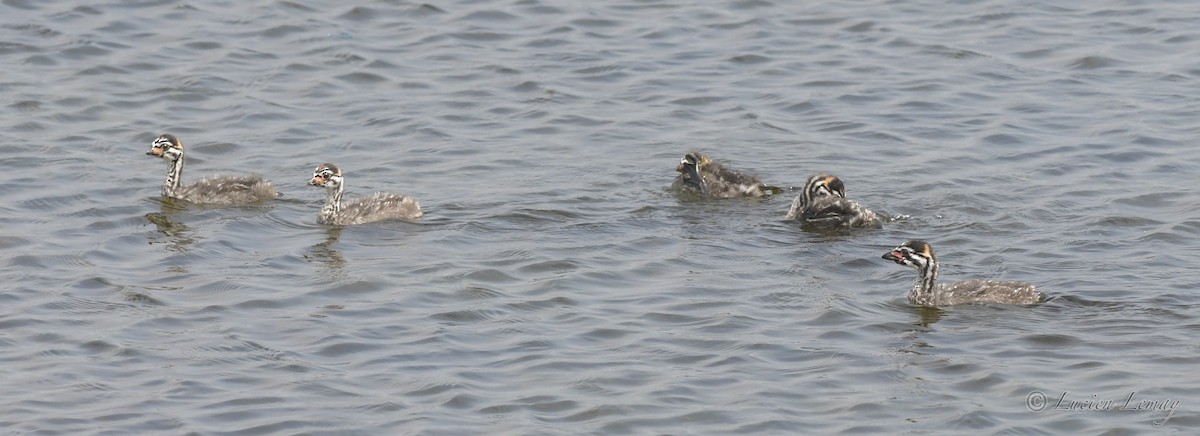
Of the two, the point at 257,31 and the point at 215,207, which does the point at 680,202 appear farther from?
the point at 257,31

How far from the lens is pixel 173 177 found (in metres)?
18.4

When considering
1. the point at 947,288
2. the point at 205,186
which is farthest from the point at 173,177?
the point at 947,288

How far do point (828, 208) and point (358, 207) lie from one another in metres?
4.30

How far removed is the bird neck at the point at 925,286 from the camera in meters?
14.9

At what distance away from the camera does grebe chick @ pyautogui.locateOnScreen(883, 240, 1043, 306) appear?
14602 mm

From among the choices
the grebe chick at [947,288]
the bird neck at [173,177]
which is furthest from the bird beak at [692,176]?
the bird neck at [173,177]

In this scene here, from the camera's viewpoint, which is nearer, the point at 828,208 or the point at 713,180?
the point at 828,208

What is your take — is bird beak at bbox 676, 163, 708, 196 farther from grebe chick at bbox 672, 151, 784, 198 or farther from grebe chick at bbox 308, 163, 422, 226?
grebe chick at bbox 308, 163, 422, 226

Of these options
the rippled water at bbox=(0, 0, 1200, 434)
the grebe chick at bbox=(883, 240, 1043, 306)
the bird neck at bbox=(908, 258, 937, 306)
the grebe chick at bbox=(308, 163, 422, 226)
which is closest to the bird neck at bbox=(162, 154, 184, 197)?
the rippled water at bbox=(0, 0, 1200, 434)

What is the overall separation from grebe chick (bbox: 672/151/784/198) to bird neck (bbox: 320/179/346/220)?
3353 millimetres

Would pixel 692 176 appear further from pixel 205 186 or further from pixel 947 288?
pixel 205 186

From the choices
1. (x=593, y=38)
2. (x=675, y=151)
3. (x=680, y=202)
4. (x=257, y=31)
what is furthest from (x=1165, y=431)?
(x=257, y=31)

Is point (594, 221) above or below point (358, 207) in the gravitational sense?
below

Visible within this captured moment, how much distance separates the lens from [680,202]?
18.2m
